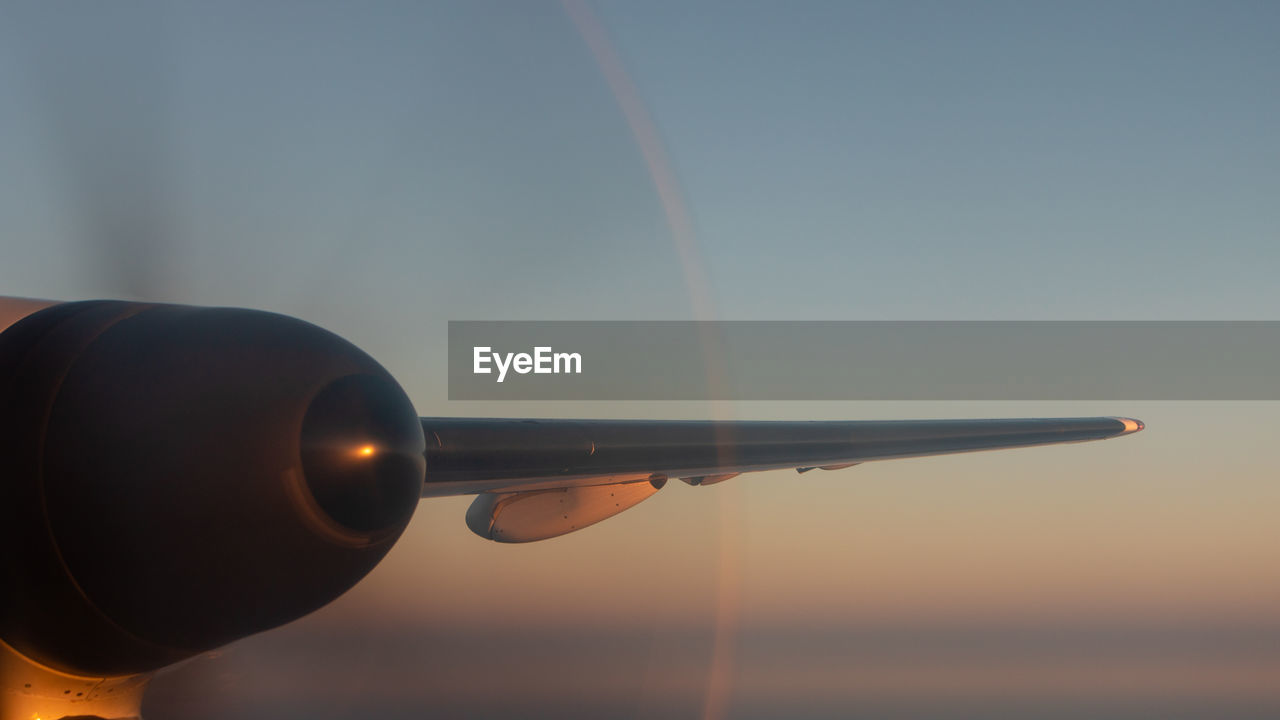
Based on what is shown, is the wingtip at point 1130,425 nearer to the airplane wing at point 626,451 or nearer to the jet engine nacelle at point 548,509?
the airplane wing at point 626,451

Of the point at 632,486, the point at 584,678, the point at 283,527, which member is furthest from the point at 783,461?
the point at 584,678

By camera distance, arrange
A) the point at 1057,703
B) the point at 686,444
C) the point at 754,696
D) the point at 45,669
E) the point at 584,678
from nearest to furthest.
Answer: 1. the point at 45,669
2. the point at 686,444
3. the point at 1057,703
4. the point at 754,696
5. the point at 584,678

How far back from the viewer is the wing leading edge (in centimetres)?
549

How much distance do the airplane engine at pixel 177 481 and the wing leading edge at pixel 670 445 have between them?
1390 millimetres

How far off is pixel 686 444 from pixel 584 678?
69.0 metres

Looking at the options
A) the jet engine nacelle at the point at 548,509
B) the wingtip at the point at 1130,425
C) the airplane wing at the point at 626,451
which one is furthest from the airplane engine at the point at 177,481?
the wingtip at the point at 1130,425

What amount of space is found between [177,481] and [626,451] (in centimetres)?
340

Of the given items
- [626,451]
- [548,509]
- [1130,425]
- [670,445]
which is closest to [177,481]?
[626,451]

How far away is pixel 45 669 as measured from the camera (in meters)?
4.00

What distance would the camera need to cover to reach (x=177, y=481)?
3.49 meters

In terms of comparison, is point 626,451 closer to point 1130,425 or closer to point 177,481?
point 177,481

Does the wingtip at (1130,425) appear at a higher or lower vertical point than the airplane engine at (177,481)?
higher

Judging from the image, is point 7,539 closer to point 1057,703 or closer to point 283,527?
point 283,527

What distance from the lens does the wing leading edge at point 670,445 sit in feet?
18.0
